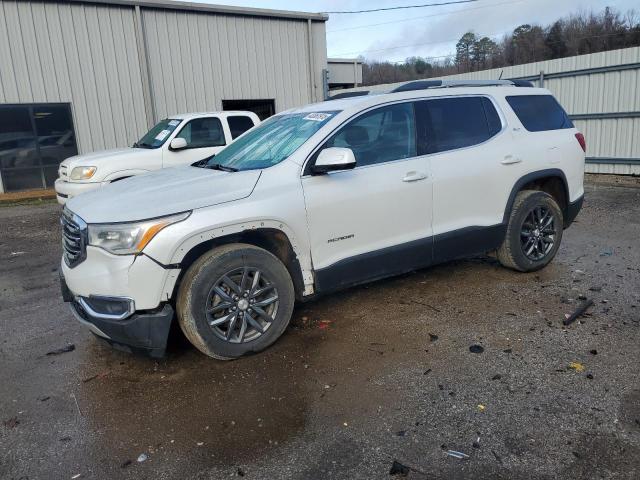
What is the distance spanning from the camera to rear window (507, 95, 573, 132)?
540cm

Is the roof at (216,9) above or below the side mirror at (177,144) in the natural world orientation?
above

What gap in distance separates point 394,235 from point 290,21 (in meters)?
15.2

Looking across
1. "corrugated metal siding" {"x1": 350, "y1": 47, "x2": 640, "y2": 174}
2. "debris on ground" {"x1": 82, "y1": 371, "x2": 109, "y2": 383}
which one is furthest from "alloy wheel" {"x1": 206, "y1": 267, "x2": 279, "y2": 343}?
"corrugated metal siding" {"x1": 350, "y1": 47, "x2": 640, "y2": 174}

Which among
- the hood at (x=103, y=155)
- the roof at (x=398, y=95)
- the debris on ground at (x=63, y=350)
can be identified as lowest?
the debris on ground at (x=63, y=350)

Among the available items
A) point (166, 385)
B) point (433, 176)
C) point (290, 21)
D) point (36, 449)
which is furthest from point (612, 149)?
point (36, 449)

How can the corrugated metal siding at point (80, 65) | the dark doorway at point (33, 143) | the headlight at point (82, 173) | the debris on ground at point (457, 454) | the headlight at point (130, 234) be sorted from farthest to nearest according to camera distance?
the dark doorway at point (33, 143), the corrugated metal siding at point (80, 65), the headlight at point (82, 173), the headlight at point (130, 234), the debris on ground at point (457, 454)

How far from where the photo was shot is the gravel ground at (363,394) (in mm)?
2773

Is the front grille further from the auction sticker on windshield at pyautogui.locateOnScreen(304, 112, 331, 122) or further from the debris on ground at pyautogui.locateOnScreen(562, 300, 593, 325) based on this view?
the debris on ground at pyautogui.locateOnScreen(562, 300, 593, 325)

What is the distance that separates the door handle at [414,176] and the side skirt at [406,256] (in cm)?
54

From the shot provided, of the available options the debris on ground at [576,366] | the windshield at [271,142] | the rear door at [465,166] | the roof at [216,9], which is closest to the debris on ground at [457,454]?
the debris on ground at [576,366]

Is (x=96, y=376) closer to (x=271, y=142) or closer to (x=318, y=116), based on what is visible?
(x=271, y=142)

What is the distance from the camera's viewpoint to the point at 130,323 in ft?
11.4

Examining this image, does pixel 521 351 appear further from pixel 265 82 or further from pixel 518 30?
pixel 518 30

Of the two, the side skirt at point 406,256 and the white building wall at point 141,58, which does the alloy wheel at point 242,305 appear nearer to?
the side skirt at point 406,256
